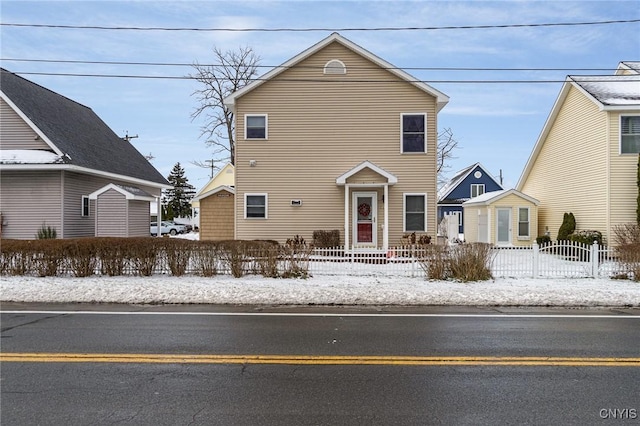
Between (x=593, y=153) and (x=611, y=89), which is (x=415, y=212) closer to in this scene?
(x=593, y=153)

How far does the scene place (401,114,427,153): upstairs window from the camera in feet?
63.8

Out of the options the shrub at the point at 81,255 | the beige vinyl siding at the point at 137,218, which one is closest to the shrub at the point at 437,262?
the shrub at the point at 81,255

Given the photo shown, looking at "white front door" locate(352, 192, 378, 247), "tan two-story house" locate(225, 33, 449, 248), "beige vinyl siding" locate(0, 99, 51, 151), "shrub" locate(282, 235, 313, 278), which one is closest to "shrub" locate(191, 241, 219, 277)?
"shrub" locate(282, 235, 313, 278)

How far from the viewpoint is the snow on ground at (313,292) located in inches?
401

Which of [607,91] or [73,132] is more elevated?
[607,91]

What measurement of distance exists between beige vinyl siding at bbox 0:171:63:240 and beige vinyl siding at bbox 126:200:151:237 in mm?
2677

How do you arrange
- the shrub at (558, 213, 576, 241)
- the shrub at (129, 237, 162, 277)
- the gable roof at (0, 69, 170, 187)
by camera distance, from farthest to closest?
the shrub at (558, 213, 576, 241) < the gable roof at (0, 69, 170, 187) < the shrub at (129, 237, 162, 277)

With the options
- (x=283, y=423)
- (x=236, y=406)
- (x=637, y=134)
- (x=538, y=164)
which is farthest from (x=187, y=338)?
(x=538, y=164)

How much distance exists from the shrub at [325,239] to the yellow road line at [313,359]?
12.8m

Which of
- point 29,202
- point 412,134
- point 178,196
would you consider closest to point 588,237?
point 412,134

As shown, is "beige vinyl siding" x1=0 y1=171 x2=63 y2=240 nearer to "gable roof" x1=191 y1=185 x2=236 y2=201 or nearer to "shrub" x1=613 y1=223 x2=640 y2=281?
"gable roof" x1=191 y1=185 x2=236 y2=201

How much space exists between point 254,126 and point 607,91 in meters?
14.8

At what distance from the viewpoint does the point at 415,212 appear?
63.7ft

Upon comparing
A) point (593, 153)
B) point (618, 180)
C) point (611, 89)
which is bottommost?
point (618, 180)
